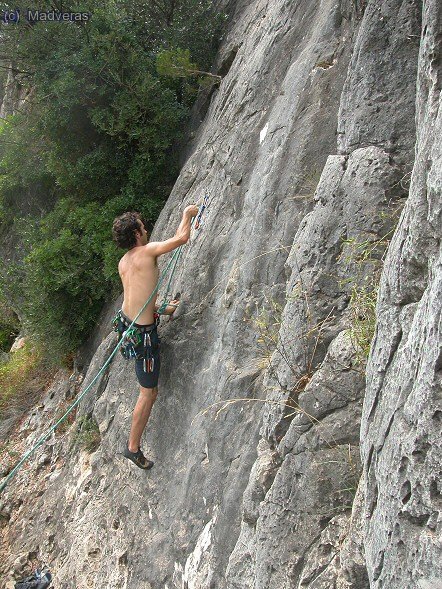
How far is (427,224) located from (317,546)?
1773mm

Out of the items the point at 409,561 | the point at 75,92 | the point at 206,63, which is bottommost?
the point at 409,561

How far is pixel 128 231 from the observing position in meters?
5.61

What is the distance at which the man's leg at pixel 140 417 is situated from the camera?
5520 millimetres

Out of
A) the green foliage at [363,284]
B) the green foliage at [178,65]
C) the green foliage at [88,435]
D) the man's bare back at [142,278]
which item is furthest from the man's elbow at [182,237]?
the green foliage at [178,65]

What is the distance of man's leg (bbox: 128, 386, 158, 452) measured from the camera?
5520 millimetres

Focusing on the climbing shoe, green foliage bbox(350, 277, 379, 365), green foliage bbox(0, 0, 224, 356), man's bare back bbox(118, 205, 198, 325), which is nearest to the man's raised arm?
man's bare back bbox(118, 205, 198, 325)

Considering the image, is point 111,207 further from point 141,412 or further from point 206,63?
point 141,412

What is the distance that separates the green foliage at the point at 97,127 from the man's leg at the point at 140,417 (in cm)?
376

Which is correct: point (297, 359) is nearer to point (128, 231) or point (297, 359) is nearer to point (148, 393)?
point (148, 393)

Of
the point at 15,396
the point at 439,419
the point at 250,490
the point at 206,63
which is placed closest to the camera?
the point at 439,419

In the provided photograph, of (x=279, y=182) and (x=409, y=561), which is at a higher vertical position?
(x=279, y=182)

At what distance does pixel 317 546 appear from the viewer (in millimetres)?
3062

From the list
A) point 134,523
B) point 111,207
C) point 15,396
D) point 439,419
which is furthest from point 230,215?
point 15,396

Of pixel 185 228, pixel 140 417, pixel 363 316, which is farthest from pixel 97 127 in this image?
pixel 363 316
